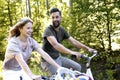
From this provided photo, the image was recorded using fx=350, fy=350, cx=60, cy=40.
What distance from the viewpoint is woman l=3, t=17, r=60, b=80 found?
183 inches

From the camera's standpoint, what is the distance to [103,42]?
15047 mm

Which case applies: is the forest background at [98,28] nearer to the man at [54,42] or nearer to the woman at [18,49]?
the man at [54,42]

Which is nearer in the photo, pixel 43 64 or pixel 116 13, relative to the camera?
pixel 43 64

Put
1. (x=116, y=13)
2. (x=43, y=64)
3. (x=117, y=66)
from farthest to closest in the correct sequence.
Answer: (x=116, y=13)
(x=117, y=66)
(x=43, y=64)

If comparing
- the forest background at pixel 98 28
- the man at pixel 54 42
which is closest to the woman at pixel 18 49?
the man at pixel 54 42

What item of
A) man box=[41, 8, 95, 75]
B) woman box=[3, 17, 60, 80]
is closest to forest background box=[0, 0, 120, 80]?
man box=[41, 8, 95, 75]

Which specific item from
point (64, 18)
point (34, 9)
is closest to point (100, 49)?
point (64, 18)

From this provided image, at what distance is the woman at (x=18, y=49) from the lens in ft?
15.2

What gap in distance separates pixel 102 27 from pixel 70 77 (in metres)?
10.4

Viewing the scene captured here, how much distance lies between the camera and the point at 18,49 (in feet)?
15.3

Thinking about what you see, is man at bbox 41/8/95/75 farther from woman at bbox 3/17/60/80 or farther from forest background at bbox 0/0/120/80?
forest background at bbox 0/0/120/80

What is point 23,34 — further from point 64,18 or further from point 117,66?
point 64,18

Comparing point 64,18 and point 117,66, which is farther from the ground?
point 64,18

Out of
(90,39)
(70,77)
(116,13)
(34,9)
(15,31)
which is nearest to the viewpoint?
(70,77)
